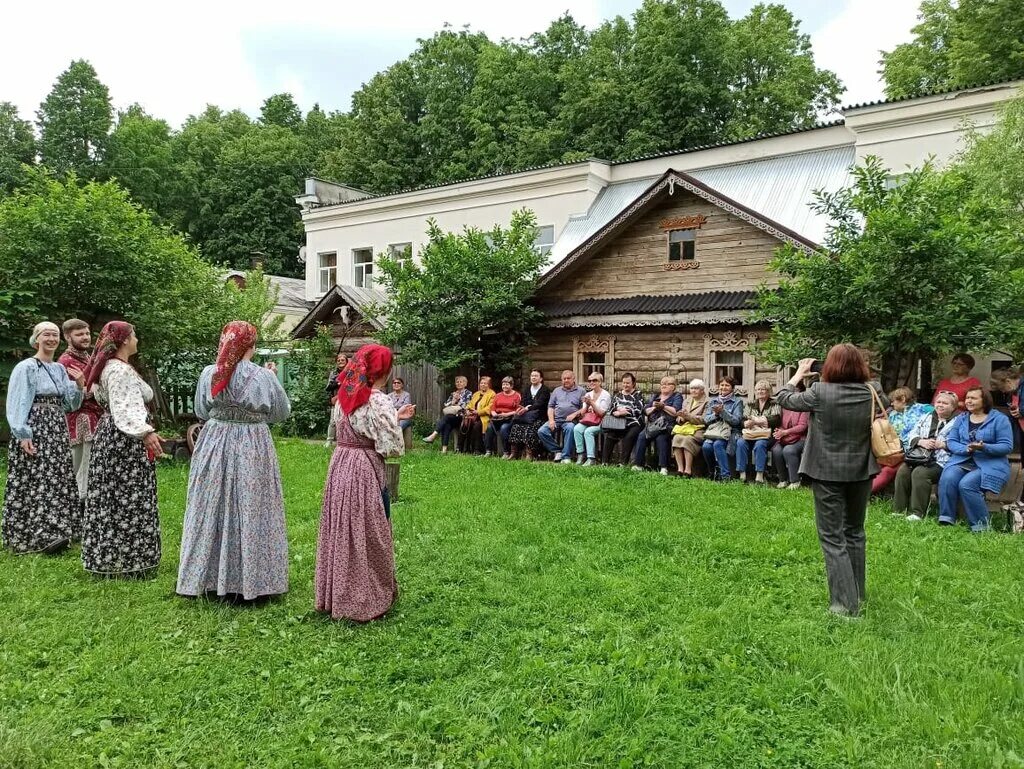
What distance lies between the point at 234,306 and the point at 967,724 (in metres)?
15.1

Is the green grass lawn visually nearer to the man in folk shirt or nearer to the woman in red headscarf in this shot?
the woman in red headscarf

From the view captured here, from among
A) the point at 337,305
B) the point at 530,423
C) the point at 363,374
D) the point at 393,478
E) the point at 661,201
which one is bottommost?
the point at 393,478

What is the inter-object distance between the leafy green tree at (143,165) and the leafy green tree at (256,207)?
2905 mm

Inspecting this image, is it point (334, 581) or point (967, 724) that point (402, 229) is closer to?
point (334, 581)

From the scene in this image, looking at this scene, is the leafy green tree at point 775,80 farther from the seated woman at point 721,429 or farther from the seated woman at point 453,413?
the seated woman at point 721,429

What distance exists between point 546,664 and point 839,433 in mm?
2501

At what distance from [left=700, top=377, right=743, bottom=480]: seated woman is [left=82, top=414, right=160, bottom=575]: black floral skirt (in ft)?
24.6

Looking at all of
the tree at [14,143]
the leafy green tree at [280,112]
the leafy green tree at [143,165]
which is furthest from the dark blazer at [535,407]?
the leafy green tree at [280,112]

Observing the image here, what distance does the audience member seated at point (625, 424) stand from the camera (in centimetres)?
1191

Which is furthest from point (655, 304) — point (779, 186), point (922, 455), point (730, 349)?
point (922, 455)

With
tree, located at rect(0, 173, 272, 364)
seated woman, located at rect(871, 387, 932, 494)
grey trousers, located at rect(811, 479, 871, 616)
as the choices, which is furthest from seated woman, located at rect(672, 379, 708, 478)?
tree, located at rect(0, 173, 272, 364)

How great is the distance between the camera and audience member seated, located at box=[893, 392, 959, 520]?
815 centimetres

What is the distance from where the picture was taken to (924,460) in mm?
8266

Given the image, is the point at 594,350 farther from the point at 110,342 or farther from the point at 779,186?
the point at 110,342
